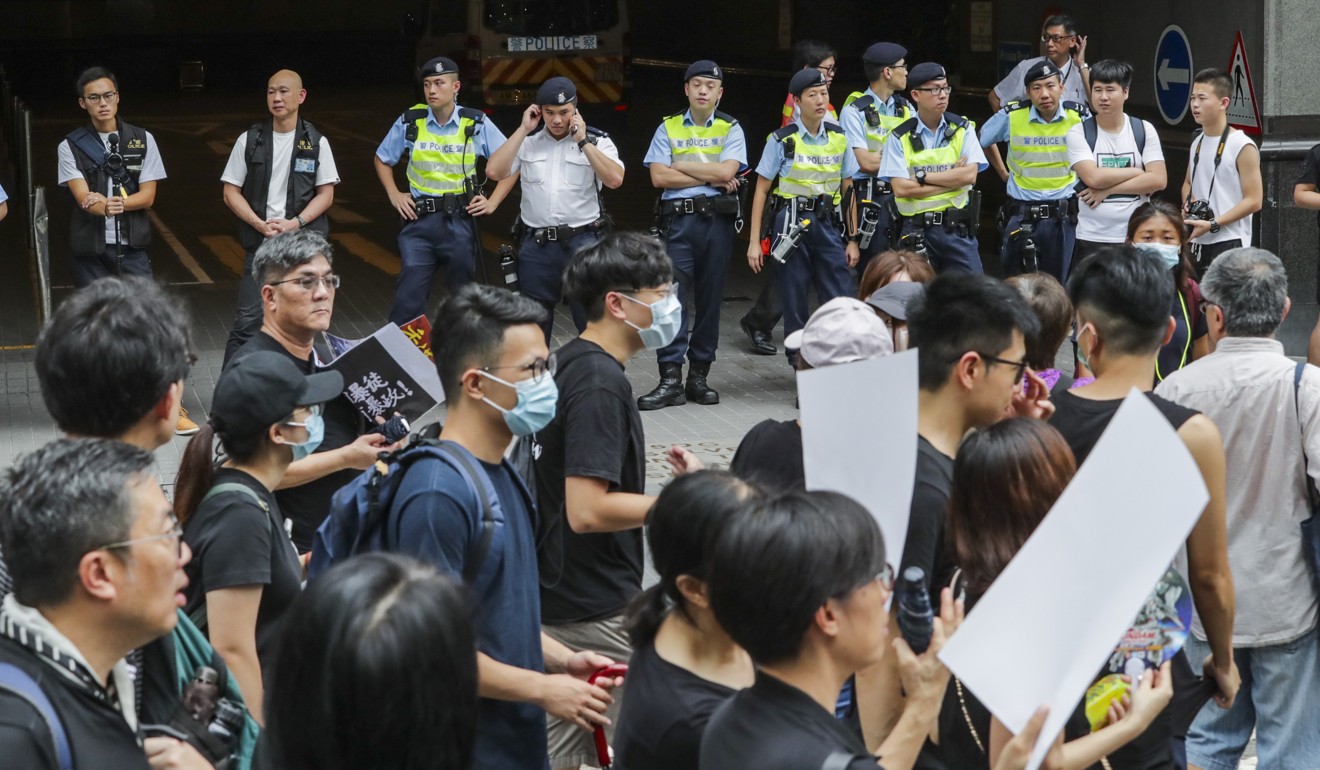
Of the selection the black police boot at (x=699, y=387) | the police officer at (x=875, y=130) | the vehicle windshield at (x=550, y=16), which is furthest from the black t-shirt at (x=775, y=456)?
the vehicle windshield at (x=550, y=16)

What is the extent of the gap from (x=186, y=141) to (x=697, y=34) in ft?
36.9

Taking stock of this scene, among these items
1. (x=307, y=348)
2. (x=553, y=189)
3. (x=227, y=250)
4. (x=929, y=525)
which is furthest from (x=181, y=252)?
(x=929, y=525)

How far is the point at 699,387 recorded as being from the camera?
34.0 ft

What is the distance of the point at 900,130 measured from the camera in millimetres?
10047

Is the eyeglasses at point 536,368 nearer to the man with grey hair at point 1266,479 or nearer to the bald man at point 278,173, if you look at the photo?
the man with grey hair at point 1266,479

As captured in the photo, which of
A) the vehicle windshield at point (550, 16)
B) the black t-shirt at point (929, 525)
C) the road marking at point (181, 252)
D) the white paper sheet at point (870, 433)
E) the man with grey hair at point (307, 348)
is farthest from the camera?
the vehicle windshield at point (550, 16)

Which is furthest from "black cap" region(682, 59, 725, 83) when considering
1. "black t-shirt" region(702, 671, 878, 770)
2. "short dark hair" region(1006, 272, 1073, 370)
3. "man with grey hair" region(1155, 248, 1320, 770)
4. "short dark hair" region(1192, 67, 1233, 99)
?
"black t-shirt" region(702, 671, 878, 770)

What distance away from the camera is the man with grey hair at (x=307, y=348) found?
15.5ft

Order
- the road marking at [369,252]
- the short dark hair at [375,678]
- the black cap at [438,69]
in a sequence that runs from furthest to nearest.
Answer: the road marking at [369,252], the black cap at [438,69], the short dark hair at [375,678]

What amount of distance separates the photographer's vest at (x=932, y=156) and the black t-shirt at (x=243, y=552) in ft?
23.2

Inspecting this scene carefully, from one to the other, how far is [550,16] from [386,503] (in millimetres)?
17100

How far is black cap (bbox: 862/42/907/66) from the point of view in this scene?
10633 mm

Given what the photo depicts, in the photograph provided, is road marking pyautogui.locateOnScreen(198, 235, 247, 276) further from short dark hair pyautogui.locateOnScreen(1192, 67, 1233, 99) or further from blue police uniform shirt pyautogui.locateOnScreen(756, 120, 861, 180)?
short dark hair pyautogui.locateOnScreen(1192, 67, 1233, 99)

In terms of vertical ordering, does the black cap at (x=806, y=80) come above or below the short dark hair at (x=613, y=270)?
above
